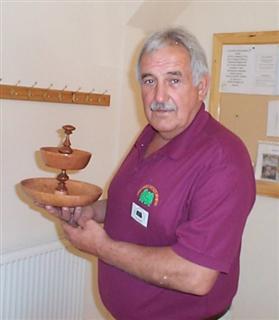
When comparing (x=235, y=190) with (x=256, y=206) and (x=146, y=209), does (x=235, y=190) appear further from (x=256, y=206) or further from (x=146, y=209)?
(x=256, y=206)

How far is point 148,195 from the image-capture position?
4.49 feet

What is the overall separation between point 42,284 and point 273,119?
135cm

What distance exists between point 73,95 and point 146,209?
43.0 inches

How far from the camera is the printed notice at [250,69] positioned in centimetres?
213

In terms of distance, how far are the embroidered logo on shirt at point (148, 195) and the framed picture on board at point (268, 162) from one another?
Answer: 0.97 m

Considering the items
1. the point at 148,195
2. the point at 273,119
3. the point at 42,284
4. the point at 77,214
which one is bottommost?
the point at 42,284

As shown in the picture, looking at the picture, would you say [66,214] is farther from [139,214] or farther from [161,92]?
[161,92]

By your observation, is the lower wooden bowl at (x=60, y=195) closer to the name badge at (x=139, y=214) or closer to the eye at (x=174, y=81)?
the name badge at (x=139, y=214)

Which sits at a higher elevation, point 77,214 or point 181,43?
point 181,43

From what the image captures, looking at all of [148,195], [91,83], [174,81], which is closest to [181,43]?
[174,81]

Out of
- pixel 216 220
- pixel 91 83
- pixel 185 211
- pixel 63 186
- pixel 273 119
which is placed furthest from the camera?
pixel 91 83

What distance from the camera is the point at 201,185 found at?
1.23m

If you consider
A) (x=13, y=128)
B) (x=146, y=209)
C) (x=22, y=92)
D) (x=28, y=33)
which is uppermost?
(x=28, y=33)

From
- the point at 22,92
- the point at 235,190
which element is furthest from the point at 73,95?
the point at 235,190
